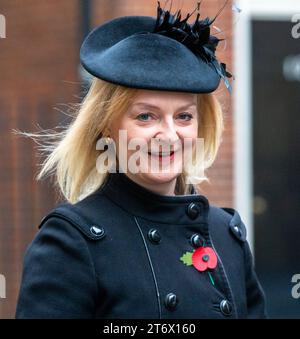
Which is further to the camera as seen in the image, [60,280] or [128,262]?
[128,262]

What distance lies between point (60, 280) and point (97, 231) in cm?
17

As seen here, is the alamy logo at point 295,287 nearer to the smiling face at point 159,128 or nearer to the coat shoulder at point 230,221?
the coat shoulder at point 230,221

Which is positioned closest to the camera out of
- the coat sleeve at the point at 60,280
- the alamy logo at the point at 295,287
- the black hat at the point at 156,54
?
the coat sleeve at the point at 60,280

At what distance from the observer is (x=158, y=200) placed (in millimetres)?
2158

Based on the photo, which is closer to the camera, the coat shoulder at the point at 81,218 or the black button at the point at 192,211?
the coat shoulder at the point at 81,218

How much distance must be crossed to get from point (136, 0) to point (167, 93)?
3.12 meters

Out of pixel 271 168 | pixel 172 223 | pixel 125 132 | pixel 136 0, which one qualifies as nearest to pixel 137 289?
pixel 172 223

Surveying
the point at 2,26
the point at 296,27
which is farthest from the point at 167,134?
the point at 296,27

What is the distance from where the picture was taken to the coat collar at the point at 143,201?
2.15 m

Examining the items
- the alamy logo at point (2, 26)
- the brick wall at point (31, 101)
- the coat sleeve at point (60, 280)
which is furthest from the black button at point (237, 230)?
the alamy logo at point (2, 26)

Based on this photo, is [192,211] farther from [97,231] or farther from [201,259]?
[97,231]

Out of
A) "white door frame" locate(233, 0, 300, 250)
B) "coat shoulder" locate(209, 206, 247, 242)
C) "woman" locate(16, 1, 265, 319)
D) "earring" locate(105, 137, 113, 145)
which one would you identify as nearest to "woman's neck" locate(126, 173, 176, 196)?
"woman" locate(16, 1, 265, 319)

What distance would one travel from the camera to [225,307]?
2.12 meters

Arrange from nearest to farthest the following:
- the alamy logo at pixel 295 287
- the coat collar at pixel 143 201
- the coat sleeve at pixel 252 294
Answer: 1. the coat collar at pixel 143 201
2. the coat sleeve at pixel 252 294
3. the alamy logo at pixel 295 287
